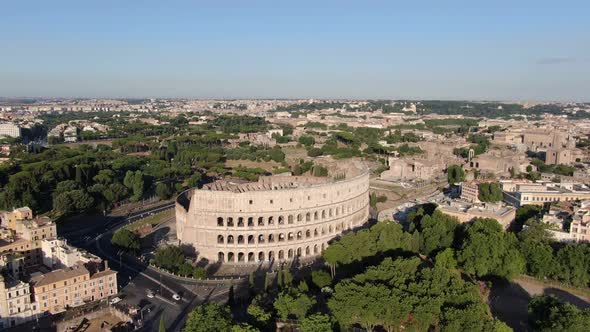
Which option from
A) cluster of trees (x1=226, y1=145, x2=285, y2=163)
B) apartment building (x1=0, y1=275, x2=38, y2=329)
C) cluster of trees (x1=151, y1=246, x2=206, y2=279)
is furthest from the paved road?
cluster of trees (x1=226, y1=145, x2=285, y2=163)

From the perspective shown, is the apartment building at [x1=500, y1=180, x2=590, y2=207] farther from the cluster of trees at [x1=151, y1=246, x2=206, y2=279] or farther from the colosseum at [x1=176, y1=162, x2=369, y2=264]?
the cluster of trees at [x1=151, y1=246, x2=206, y2=279]

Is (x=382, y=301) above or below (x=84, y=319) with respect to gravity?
above

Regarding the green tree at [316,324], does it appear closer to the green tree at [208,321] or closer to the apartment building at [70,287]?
the green tree at [208,321]

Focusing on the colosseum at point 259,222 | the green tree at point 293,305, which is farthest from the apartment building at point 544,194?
the green tree at point 293,305

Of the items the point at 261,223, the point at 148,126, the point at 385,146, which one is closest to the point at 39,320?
the point at 261,223

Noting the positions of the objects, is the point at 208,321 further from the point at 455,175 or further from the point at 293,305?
the point at 455,175

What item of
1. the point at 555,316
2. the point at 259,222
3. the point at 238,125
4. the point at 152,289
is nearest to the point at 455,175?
the point at 259,222

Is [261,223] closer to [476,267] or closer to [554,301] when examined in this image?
[476,267]
